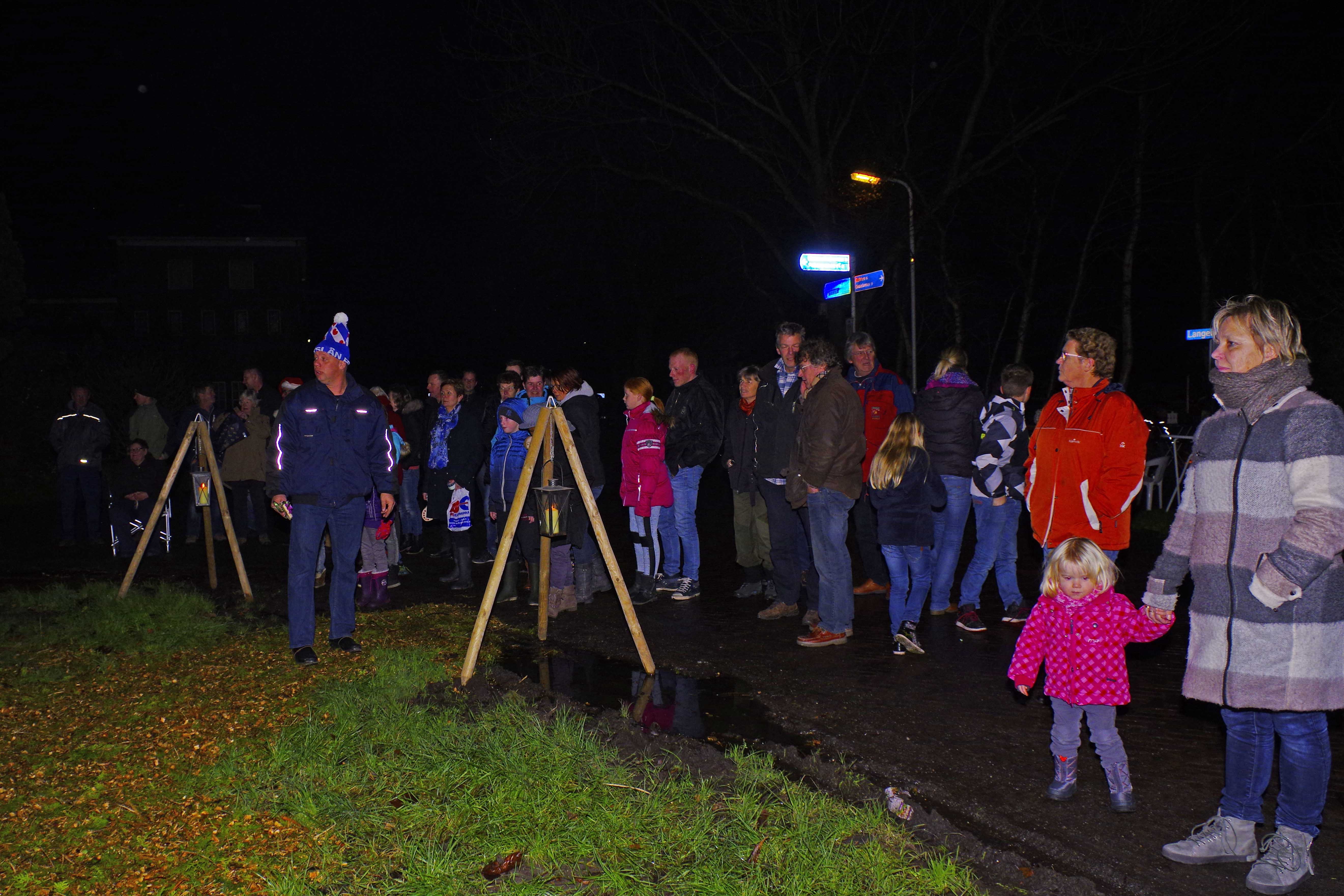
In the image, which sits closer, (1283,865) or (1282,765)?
(1283,865)

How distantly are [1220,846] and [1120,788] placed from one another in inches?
20.5

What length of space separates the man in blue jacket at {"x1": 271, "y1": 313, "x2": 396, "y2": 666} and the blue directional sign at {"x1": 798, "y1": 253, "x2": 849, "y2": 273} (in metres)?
11.2

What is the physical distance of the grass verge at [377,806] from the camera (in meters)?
3.65

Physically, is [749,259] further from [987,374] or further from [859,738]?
[859,738]

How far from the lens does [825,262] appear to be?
17.1 metres

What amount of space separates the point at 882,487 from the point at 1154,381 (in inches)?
1947

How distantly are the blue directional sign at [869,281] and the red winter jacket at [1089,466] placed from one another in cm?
996

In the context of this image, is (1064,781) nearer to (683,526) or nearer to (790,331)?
(790,331)

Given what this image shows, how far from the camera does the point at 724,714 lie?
571 centimetres

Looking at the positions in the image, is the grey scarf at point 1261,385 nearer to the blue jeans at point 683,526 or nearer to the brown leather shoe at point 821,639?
the brown leather shoe at point 821,639

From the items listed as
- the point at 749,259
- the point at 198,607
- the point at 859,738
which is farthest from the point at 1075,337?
the point at 749,259

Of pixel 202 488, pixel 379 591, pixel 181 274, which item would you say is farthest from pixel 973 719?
pixel 181 274

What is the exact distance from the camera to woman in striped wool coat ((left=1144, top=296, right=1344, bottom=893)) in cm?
356

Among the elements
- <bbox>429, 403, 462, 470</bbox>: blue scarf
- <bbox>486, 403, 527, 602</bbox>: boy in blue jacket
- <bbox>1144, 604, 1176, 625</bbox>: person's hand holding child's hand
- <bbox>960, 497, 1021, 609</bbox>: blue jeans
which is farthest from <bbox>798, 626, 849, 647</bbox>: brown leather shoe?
<bbox>429, 403, 462, 470</bbox>: blue scarf
